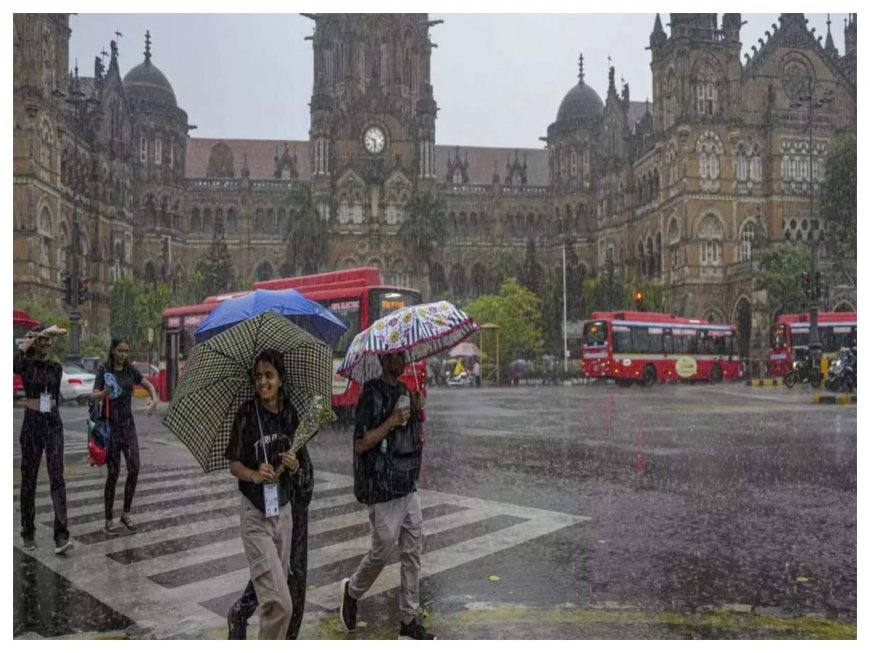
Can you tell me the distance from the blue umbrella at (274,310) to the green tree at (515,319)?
39.4m

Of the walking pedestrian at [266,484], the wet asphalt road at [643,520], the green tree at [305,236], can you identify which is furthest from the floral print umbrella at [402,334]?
the green tree at [305,236]

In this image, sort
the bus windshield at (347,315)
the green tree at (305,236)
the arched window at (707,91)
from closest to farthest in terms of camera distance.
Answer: the bus windshield at (347,315) → the arched window at (707,91) → the green tree at (305,236)

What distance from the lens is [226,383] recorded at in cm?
455

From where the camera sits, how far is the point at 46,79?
2295 cm

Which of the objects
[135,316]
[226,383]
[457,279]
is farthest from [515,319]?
[226,383]

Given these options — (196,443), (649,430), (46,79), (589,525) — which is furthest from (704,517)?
(46,79)

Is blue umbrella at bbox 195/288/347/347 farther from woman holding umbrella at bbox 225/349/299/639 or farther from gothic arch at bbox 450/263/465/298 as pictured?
gothic arch at bbox 450/263/465/298

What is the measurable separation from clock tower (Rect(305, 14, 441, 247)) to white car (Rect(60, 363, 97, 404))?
4546 centimetres

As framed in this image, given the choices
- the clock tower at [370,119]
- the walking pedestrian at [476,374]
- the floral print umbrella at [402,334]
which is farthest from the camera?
the clock tower at [370,119]

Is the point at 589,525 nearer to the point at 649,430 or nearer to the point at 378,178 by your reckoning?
the point at 649,430

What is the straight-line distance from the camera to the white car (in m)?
21.2

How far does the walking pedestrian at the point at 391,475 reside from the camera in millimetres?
4914

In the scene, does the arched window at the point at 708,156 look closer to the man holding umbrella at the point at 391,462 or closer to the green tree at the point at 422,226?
the green tree at the point at 422,226

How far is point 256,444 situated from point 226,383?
431 mm
